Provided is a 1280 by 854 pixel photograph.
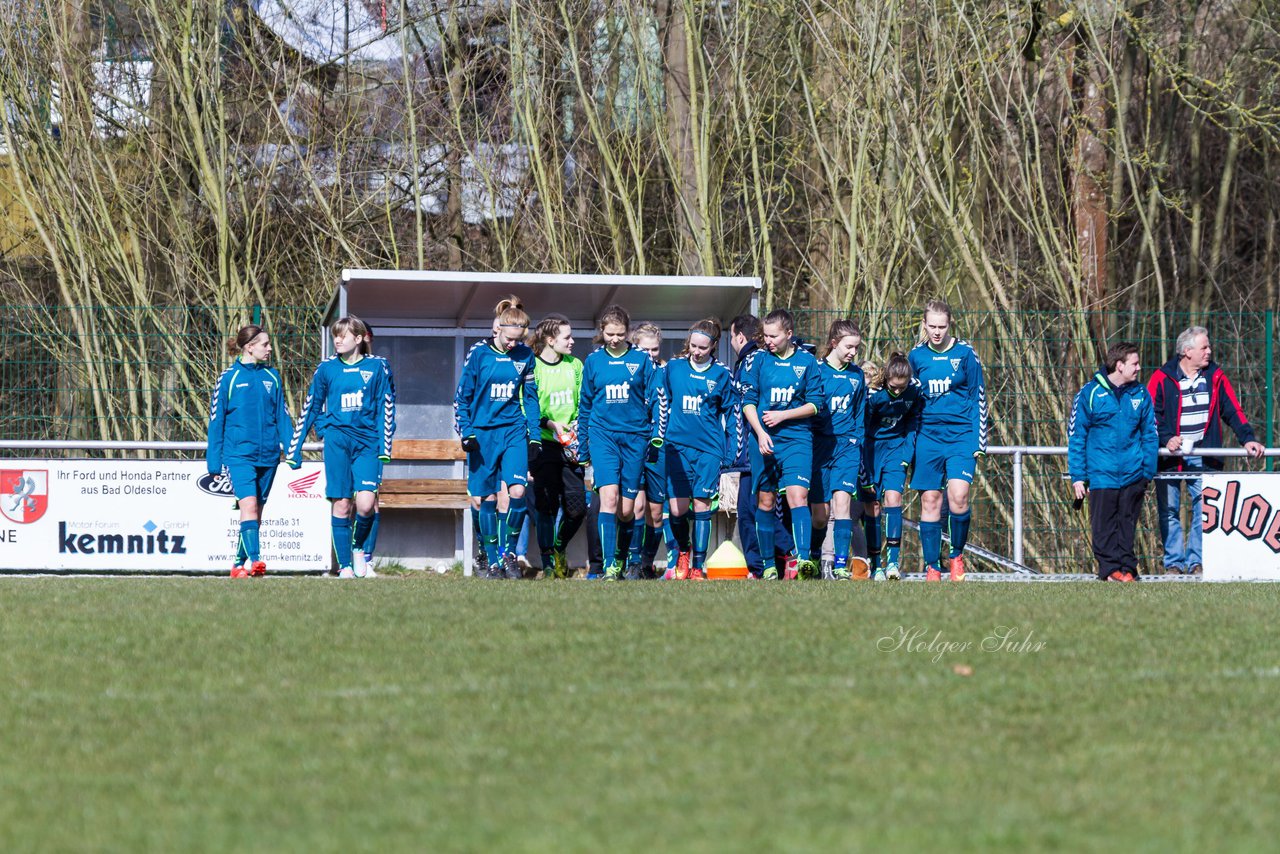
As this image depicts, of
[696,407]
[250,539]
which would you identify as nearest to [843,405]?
[696,407]

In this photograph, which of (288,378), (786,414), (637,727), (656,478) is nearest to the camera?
(637,727)

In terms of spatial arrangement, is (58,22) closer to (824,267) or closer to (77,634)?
(824,267)

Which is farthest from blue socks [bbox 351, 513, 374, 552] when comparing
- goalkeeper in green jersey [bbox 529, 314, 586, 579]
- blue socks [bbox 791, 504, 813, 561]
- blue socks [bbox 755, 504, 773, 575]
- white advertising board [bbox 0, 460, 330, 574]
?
blue socks [bbox 791, 504, 813, 561]

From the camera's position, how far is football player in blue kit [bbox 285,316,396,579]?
40.8 ft

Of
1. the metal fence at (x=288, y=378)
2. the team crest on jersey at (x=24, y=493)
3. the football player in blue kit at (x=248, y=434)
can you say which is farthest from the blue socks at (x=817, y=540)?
the team crest on jersey at (x=24, y=493)

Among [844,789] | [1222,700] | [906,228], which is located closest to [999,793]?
[844,789]

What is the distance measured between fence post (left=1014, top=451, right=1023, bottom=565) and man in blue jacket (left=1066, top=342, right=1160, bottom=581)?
1.91 meters

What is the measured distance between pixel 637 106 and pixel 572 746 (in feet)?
50.8

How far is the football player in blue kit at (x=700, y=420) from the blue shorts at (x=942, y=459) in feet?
4.78

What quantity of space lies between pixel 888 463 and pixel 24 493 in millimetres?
7300

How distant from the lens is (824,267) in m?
20.0

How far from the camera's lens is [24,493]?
14.2 m

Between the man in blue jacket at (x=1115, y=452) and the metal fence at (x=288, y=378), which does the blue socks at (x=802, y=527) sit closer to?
the man in blue jacket at (x=1115, y=452)

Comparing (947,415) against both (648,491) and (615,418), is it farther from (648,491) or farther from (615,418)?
(615,418)
